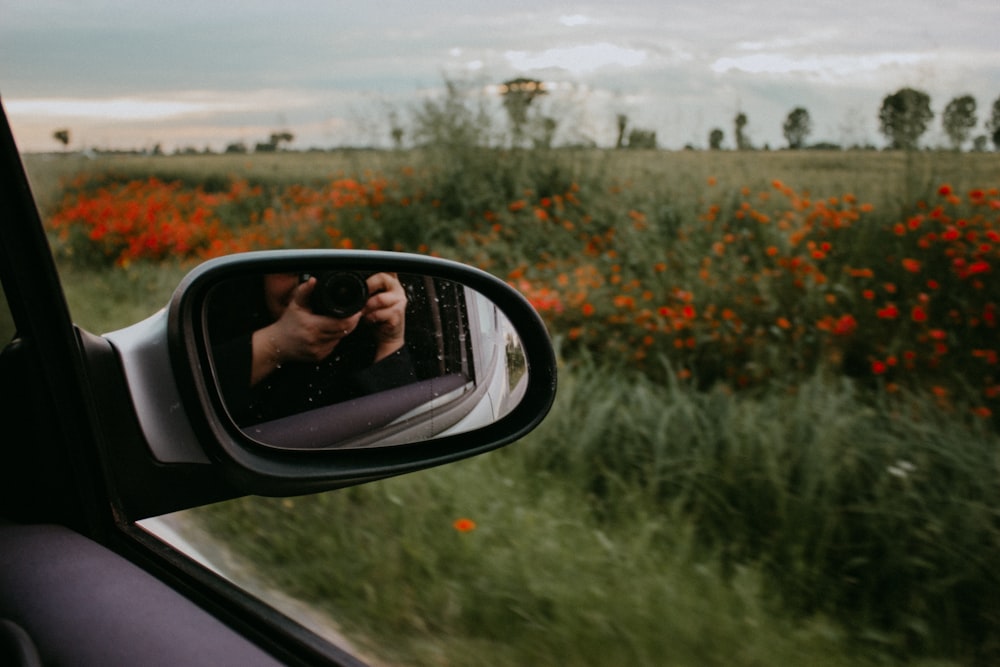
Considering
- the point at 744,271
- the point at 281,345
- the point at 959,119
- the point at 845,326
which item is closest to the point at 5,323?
the point at 281,345

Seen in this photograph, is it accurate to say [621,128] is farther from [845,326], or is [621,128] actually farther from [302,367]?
[302,367]

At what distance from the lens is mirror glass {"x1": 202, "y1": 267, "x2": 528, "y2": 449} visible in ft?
4.05

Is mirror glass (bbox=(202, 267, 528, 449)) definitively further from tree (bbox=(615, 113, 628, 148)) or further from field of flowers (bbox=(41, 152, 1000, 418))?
tree (bbox=(615, 113, 628, 148))

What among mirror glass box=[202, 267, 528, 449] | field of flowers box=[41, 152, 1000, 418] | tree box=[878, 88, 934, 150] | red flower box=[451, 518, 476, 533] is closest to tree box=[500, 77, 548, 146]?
field of flowers box=[41, 152, 1000, 418]

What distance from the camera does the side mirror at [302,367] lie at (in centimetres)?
120

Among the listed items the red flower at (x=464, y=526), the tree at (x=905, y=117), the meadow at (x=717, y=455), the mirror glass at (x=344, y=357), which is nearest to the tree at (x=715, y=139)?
the meadow at (x=717, y=455)

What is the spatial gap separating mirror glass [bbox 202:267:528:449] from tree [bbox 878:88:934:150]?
148 inches

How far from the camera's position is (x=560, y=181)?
6.32 metres

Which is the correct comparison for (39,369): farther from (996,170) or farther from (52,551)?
(996,170)

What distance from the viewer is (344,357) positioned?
128 centimetres

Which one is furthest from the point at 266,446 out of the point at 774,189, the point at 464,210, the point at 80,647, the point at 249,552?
the point at 464,210

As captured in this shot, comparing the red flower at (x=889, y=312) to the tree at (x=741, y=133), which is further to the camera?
the tree at (x=741, y=133)

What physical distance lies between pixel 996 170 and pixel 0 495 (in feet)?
14.2

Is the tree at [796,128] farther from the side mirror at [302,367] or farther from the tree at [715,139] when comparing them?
the side mirror at [302,367]
